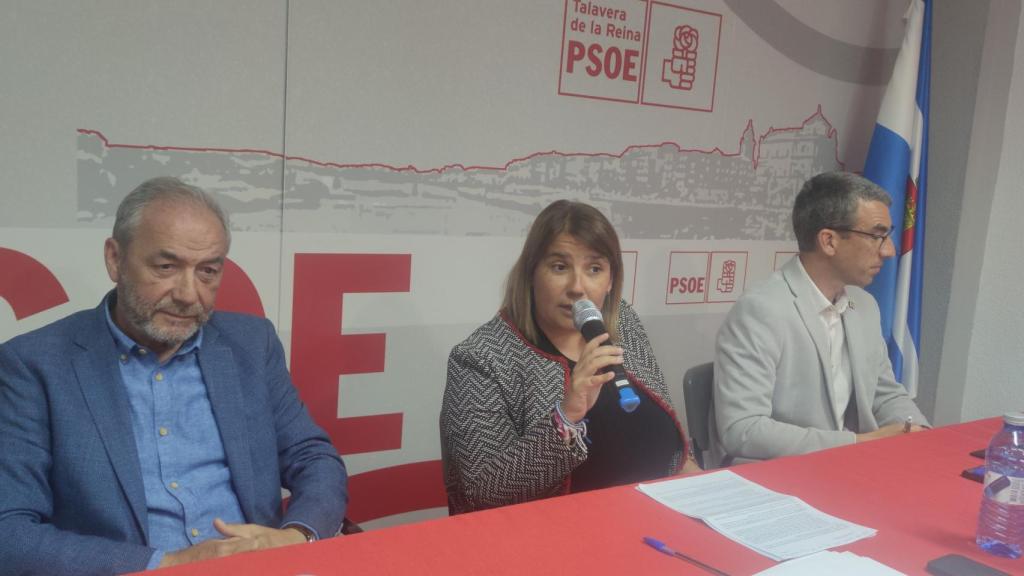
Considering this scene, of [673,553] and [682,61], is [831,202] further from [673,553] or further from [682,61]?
[673,553]

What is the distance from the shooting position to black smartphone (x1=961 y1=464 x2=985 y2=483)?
189cm

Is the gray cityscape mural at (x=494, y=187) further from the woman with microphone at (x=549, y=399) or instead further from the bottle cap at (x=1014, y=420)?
the bottle cap at (x=1014, y=420)

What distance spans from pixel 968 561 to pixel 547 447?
0.81m

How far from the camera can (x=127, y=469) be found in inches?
64.5

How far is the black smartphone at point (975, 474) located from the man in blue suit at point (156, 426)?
1.45 meters

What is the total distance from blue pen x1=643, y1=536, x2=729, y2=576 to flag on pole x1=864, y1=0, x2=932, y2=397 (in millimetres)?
2765

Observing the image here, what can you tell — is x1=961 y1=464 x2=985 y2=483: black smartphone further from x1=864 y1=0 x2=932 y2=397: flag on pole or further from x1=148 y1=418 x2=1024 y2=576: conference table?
x1=864 y1=0 x2=932 y2=397: flag on pole

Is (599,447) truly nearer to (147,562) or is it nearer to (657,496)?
(657,496)

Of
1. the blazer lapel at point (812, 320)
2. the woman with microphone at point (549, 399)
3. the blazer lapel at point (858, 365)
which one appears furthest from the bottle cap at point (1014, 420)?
the blazer lapel at point (858, 365)

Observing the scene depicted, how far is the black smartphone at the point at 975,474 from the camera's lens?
1890 mm

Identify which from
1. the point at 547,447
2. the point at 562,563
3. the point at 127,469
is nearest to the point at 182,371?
the point at 127,469

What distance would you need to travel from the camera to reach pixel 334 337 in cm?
274

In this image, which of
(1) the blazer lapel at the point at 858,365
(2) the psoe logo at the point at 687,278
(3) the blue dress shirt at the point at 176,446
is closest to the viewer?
(3) the blue dress shirt at the point at 176,446

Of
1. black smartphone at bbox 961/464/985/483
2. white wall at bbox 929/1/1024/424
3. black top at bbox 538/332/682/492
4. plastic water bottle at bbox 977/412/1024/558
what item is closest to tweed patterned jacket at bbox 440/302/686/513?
black top at bbox 538/332/682/492
